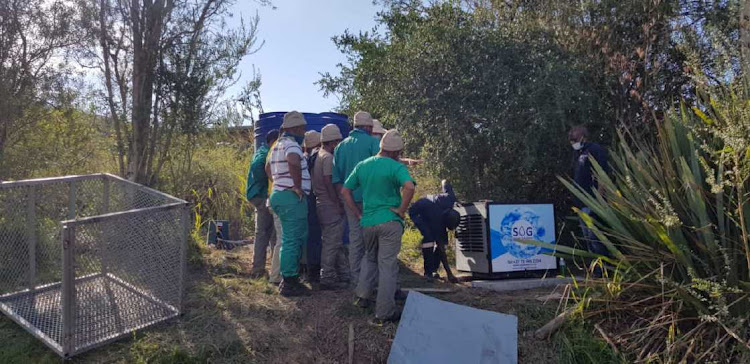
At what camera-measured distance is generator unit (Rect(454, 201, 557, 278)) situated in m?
6.25

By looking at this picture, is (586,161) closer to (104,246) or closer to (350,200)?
(350,200)

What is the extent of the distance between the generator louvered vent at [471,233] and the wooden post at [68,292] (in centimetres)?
392

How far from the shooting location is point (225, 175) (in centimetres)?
1098

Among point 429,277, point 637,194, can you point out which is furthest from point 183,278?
point 637,194

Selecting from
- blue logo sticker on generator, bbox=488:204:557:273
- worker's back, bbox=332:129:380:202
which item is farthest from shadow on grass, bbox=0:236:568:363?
worker's back, bbox=332:129:380:202

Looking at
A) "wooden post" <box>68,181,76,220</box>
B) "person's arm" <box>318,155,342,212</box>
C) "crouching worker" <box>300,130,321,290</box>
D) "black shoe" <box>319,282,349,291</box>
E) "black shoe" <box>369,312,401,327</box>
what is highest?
"person's arm" <box>318,155,342,212</box>

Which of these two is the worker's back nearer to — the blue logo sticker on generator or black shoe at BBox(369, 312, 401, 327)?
the blue logo sticker on generator

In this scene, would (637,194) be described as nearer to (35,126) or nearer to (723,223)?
(723,223)

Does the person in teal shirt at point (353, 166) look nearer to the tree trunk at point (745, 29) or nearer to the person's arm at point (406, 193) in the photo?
the person's arm at point (406, 193)

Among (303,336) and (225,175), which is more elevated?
(225,175)

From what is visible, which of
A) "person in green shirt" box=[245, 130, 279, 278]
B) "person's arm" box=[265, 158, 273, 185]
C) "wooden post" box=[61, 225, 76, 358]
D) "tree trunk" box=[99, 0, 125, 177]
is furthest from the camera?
"tree trunk" box=[99, 0, 125, 177]

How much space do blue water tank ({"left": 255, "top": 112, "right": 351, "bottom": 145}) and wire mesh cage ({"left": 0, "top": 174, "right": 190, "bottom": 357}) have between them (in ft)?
7.48

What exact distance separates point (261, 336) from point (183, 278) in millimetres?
978

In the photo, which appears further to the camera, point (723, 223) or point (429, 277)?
point (429, 277)
